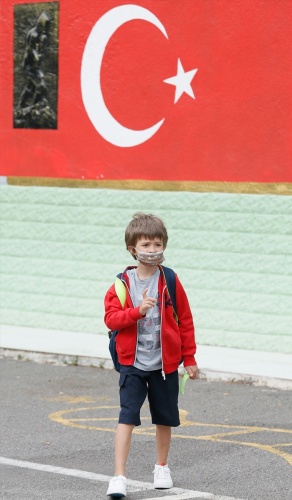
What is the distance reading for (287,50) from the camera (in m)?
11.8

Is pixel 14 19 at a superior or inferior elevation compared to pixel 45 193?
superior

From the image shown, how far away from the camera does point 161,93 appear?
12.7m

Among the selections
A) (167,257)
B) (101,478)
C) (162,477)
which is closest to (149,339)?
(162,477)

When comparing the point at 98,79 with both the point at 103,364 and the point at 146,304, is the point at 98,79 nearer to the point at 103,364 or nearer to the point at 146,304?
the point at 103,364

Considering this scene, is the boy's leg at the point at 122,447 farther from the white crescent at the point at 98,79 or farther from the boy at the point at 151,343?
the white crescent at the point at 98,79

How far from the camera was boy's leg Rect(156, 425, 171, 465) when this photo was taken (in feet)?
22.5

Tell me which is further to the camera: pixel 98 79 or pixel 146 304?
pixel 98 79

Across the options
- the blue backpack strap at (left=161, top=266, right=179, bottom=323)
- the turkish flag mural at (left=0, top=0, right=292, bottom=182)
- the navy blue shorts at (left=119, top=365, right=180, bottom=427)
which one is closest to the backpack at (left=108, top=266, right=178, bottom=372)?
the blue backpack strap at (left=161, top=266, right=179, bottom=323)

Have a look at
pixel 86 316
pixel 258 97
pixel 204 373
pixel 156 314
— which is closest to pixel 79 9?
pixel 258 97

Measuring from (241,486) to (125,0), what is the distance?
25.0 ft

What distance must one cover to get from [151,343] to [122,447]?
0.64 m

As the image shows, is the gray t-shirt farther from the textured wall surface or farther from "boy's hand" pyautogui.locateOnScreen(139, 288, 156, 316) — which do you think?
the textured wall surface

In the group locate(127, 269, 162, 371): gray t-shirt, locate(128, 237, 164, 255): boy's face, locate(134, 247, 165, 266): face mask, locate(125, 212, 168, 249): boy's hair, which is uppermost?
locate(125, 212, 168, 249): boy's hair

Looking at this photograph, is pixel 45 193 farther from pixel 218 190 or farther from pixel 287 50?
pixel 287 50
